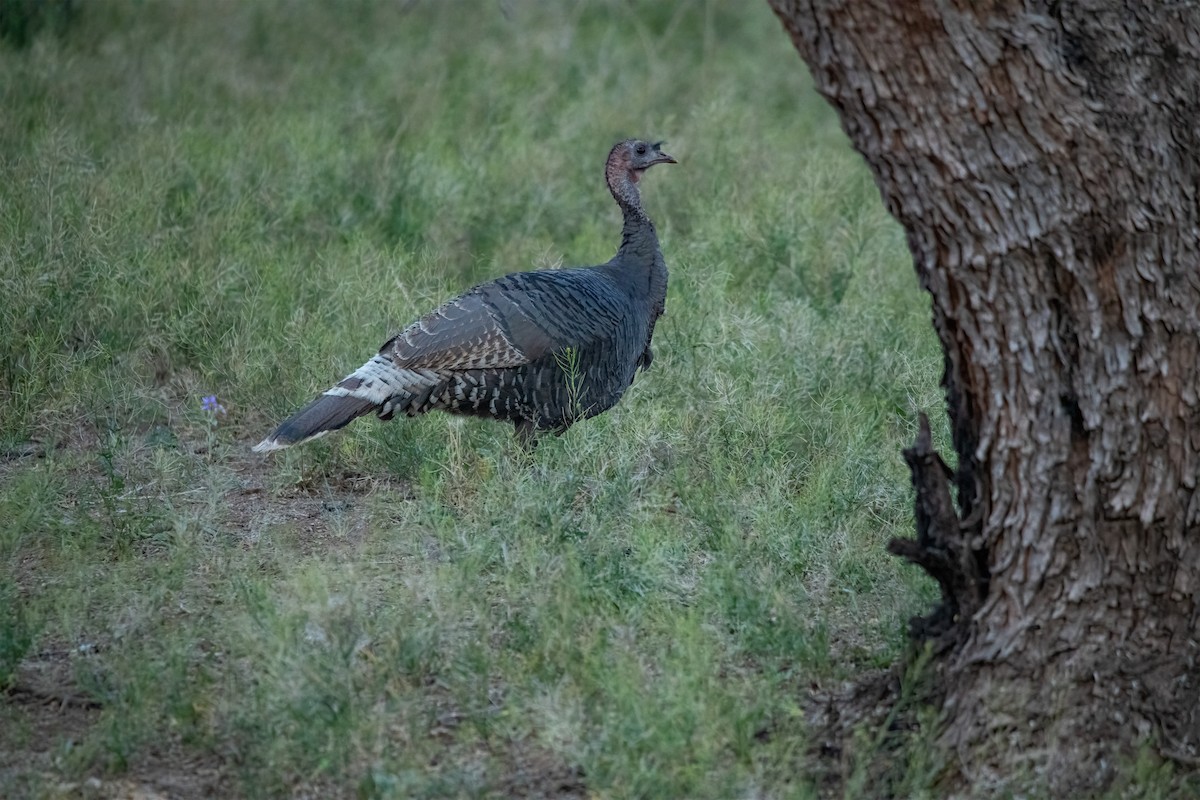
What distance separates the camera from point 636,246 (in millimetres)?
6000

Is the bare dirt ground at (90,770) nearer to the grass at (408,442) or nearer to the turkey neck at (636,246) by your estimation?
the grass at (408,442)

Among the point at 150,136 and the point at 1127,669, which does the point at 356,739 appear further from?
the point at 150,136

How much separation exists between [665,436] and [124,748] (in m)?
2.51

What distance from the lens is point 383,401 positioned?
16.8ft

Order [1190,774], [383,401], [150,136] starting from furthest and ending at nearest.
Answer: [150,136] → [383,401] → [1190,774]

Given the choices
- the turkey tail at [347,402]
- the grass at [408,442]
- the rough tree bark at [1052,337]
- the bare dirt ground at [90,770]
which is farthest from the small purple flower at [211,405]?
the rough tree bark at [1052,337]

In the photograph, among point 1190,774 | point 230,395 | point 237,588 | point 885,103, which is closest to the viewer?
point 885,103

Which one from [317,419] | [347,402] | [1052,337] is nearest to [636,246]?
[347,402]

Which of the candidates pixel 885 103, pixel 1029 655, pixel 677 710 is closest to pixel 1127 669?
pixel 1029 655

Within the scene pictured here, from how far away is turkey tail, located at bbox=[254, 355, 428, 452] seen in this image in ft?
16.3

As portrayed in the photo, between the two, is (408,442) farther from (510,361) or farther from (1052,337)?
(1052,337)

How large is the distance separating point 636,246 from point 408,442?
128 centimetres

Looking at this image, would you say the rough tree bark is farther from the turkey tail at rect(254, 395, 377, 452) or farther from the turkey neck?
the turkey neck

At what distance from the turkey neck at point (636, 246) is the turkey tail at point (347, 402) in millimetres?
1126
